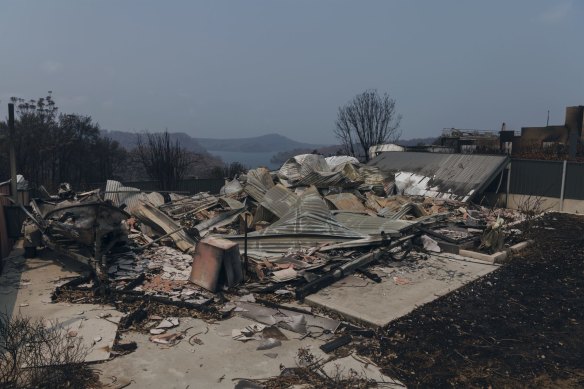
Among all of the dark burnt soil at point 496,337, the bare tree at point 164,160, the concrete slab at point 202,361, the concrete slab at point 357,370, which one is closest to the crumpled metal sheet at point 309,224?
the dark burnt soil at point 496,337

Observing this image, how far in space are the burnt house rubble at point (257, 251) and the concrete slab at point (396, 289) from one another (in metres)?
0.04

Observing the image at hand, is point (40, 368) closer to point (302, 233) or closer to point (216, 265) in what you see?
point (216, 265)

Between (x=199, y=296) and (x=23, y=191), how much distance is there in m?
7.85

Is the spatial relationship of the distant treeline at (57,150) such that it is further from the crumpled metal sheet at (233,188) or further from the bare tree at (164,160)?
the crumpled metal sheet at (233,188)

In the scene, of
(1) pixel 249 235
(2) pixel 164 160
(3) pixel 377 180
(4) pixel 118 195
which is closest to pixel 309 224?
(1) pixel 249 235

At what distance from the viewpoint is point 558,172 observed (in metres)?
15.8

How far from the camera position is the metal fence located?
15.5 metres

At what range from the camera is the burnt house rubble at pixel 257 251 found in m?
6.23

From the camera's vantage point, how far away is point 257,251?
335 inches

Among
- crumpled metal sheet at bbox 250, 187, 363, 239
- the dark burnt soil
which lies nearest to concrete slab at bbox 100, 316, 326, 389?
the dark burnt soil

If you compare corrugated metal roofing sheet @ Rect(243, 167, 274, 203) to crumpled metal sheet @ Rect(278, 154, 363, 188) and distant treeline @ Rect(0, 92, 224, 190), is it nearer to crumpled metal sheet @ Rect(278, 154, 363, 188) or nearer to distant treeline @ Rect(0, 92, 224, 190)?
crumpled metal sheet @ Rect(278, 154, 363, 188)

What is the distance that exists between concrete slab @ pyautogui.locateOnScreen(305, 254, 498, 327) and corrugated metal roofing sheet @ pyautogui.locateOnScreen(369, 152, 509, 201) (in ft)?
23.1

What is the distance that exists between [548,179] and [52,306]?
54.8 ft

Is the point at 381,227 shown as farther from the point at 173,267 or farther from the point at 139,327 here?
the point at 139,327
